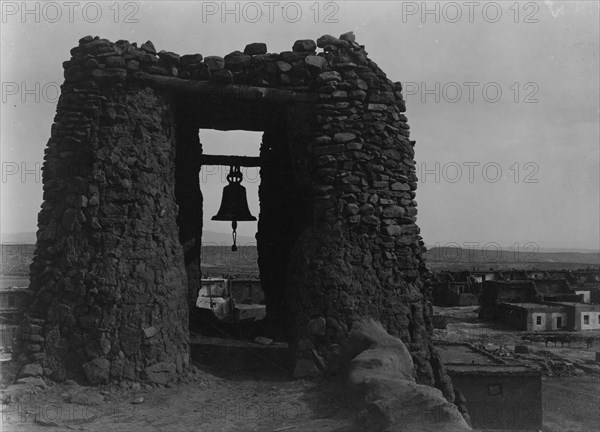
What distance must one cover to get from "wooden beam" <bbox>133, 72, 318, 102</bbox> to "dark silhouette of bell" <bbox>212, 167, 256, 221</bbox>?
3179 mm

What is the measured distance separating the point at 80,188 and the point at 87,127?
0.77 m

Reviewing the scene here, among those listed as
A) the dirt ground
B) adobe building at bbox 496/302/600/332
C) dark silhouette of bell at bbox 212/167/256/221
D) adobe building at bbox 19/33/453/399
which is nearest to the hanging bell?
dark silhouette of bell at bbox 212/167/256/221

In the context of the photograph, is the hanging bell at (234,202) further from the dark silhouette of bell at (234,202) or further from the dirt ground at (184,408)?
the dirt ground at (184,408)

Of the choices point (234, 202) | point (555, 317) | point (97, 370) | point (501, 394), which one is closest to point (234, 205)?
point (234, 202)

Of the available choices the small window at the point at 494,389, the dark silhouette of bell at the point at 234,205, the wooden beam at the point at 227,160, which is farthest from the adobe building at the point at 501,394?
the wooden beam at the point at 227,160

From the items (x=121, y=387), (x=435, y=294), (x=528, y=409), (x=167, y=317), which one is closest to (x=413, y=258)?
(x=167, y=317)

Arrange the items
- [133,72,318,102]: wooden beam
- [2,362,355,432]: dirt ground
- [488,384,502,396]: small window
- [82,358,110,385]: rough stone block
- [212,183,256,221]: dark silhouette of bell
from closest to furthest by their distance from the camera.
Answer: [2,362,355,432]: dirt ground
[82,358,110,385]: rough stone block
[133,72,318,102]: wooden beam
[212,183,256,221]: dark silhouette of bell
[488,384,502,396]: small window

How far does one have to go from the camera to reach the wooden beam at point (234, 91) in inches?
291

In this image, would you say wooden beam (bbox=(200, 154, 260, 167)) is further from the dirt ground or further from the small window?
the small window

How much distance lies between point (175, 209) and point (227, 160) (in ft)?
10.8

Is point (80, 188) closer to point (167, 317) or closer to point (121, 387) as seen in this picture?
point (167, 317)

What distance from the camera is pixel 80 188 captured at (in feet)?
23.1

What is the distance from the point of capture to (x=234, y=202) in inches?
414

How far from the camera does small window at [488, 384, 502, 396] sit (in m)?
18.5
